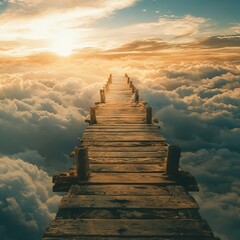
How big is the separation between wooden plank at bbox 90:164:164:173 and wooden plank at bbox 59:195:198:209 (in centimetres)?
158

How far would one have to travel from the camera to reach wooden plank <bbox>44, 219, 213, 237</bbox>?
4926 mm

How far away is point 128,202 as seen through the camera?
5.96 metres

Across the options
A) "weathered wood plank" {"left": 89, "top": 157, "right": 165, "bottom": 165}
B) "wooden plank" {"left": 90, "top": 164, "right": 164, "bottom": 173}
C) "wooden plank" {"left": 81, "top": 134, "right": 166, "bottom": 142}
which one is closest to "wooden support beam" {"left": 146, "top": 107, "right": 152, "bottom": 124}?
"wooden plank" {"left": 81, "top": 134, "right": 166, "bottom": 142}

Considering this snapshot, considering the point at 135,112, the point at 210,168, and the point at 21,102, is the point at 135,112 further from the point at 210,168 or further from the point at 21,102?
the point at 21,102

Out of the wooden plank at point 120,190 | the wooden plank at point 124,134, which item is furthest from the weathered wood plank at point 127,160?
the wooden plank at point 124,134

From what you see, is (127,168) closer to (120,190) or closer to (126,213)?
(120,190)

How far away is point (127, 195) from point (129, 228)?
123cm

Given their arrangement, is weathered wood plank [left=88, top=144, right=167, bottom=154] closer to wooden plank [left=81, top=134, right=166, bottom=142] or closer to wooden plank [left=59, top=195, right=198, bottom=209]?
wooden plank [left=81, top=134, right=166, bottom=142]

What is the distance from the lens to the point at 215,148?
120688mm

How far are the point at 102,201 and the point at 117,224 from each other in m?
0.90

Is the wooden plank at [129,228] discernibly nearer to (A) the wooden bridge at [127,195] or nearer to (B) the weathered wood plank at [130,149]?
(A) the wooden bridge at [127,195]

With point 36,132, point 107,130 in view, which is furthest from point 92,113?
point 36,132

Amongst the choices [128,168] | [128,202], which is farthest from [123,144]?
[128,202]

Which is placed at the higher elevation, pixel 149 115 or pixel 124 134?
pixel 149 115
